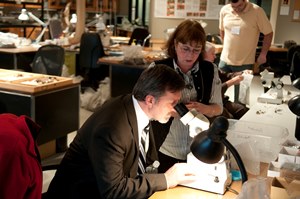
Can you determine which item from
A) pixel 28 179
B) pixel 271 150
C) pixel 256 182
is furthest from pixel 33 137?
pixel 271 150

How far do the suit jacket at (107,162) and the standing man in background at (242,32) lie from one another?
2.90 meters

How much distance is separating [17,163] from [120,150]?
41 cm

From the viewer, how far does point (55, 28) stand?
22.6 ft

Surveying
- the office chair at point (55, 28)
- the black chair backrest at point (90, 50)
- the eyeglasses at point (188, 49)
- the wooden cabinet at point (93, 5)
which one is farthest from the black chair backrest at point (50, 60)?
the wooden cabinet at point (93, 5)

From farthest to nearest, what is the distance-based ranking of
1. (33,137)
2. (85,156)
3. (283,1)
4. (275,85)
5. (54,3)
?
(283,1) → (54,3) → (275,85) → (85,156) → (33,137)

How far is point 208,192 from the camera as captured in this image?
5.57ft

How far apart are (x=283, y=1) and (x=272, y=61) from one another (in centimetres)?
149

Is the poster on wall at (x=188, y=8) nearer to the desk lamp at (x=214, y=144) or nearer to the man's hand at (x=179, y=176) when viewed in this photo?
the man's hand at (x=179, y=176)

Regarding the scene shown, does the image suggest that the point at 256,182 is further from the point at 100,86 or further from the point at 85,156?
the point at 100,86

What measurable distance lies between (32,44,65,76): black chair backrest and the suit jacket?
2692 millimetres

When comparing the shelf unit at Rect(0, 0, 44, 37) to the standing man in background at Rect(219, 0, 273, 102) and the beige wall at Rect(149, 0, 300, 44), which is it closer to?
the beige wall at Rect(149, 0, 300, 44)

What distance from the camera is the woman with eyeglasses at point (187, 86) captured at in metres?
2.27

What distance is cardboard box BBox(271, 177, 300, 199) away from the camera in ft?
5.38

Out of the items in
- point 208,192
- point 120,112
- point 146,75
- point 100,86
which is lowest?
point 100,86
